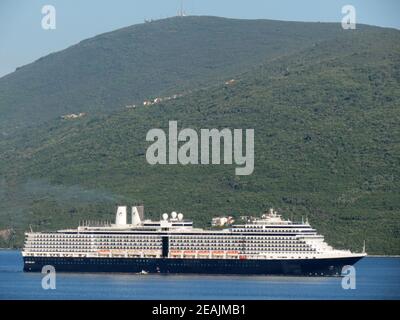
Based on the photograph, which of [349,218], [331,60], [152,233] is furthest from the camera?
[331,60]

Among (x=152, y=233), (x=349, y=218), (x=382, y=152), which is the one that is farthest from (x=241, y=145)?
(x=152, y=233)

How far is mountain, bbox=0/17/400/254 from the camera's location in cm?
13750

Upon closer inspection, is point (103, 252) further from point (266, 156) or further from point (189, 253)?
point (266, 156)

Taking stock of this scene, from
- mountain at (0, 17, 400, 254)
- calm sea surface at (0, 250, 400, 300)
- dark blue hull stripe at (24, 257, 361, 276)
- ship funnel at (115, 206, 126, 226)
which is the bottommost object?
calm sea surface at (0, 250, 400, 300)

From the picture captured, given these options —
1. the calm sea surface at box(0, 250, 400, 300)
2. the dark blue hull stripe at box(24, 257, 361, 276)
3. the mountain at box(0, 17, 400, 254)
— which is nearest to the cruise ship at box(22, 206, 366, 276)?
the dark blue hull stripe at box(24, 257, 361, 276)

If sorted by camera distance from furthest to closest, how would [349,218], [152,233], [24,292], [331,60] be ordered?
1. [331,60]
2. [349,218]
3. [152,233]
4. [24,292]

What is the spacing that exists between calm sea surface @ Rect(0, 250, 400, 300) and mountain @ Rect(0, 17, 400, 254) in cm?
3387

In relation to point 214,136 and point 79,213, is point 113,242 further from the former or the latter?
point 214,136

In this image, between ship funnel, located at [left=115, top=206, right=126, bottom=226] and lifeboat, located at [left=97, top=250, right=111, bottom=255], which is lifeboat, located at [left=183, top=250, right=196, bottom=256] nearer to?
lifeboat, located at [left=97, top=250, right=111, bottom=255]

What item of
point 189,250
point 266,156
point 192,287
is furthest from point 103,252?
point 266,156

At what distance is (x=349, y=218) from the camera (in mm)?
133125

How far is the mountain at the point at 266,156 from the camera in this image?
137500 mm
